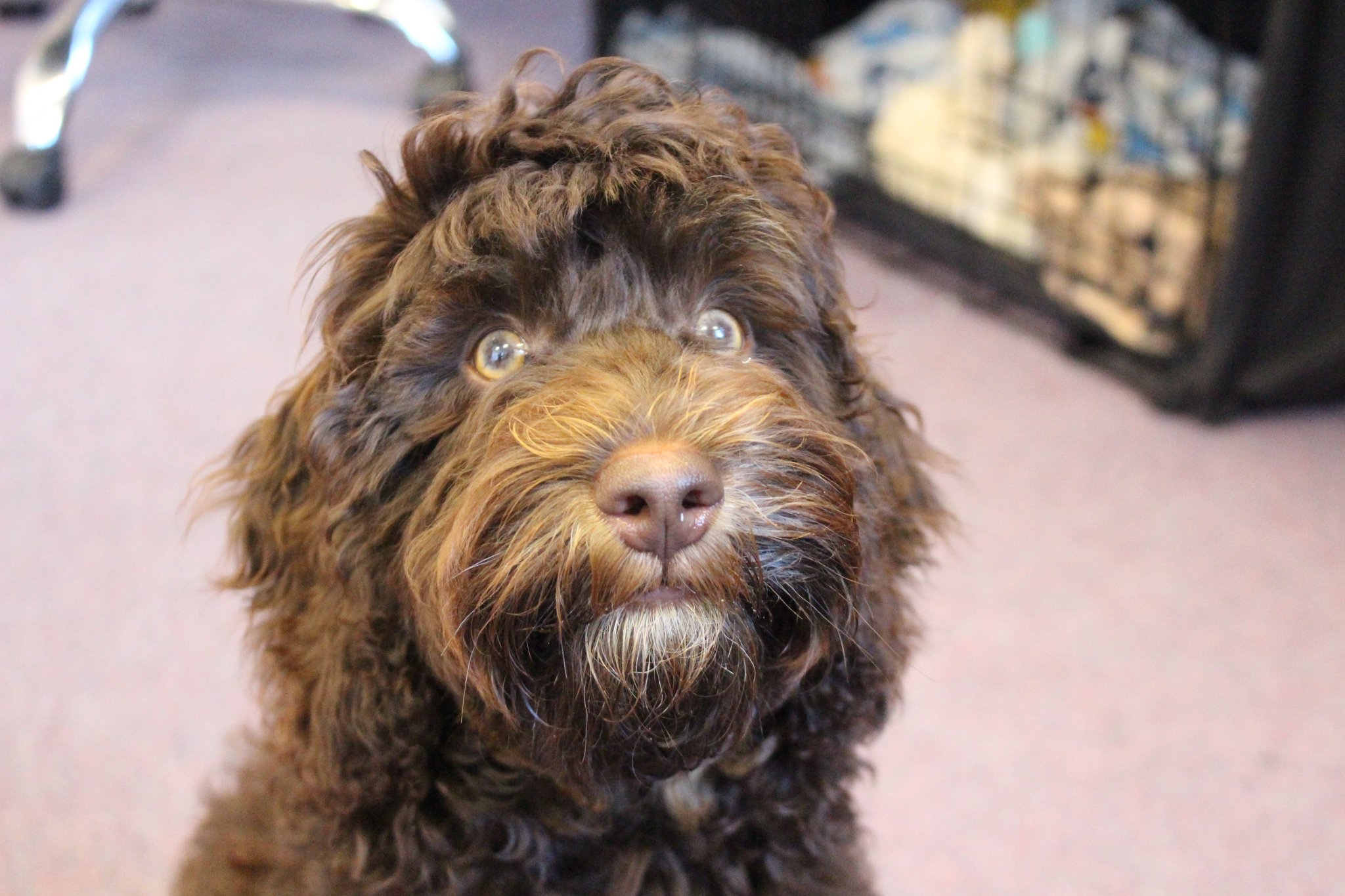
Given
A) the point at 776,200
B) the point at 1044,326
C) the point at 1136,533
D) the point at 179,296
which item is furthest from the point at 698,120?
the point at 179,296

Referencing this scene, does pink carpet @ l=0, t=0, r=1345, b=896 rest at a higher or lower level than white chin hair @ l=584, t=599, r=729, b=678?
lower

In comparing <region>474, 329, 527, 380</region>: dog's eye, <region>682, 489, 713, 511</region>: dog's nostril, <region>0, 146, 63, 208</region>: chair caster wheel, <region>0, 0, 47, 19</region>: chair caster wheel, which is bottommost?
<region>0, 0, 47, 19</region>: chair caster wheel

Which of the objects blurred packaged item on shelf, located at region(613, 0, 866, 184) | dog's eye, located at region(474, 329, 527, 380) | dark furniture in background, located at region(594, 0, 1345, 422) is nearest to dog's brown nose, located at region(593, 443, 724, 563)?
dog's eye, located at region(474, 329, 527, 380)

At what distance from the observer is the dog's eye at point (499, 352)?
1.22 metres

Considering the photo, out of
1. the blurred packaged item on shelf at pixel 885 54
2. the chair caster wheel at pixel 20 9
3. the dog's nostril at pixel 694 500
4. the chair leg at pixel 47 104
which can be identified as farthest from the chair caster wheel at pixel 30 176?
the dog's nostril at pixel 694 500

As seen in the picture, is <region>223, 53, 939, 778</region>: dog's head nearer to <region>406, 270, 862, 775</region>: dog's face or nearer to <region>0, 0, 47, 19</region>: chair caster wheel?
<region>406, 270, 862, 775</region>: dog's face

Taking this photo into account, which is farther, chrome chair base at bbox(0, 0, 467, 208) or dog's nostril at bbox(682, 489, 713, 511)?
chrome chair base at bbox(0, 0, 467, 208)

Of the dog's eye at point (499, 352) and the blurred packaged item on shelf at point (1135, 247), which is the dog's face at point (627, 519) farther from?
the blurred packaged item on shelf at point (1135, 247)

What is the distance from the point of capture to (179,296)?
3.42 m

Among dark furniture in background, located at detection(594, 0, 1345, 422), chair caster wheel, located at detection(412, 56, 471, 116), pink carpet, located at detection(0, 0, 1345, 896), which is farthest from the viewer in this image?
chair caster wheel, located at detection(412, 56, 471, 116)

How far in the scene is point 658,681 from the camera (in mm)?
1070

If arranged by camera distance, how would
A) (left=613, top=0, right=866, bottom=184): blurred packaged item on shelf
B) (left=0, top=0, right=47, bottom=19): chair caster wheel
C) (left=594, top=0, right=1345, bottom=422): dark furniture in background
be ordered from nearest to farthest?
(left=594, top=0, right=1345, bottom=422): dark furniture in background < (left=613, top=0, right=866, bottom=184): blurred packaged item on shelf < (left=0, top=0, right=47, bottom=19): chair caster wheel

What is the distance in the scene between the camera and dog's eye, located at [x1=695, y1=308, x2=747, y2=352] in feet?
4.10

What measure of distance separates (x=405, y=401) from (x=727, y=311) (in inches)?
12.3
